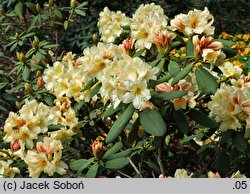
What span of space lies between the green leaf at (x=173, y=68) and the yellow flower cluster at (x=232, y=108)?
169mm

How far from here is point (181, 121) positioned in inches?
78.1

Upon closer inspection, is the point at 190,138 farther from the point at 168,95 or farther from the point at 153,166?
the point at 168,95

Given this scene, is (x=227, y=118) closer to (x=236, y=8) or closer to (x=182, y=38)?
(x=182, y=38)

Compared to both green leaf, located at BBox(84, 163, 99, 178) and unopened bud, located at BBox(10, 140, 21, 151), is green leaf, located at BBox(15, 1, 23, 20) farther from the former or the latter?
green leaf, located at BBox(84, 163, 99, 178)

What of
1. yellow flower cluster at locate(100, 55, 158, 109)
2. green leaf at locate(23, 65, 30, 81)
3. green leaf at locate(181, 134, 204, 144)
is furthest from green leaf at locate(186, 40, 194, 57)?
green leaf at locate(23, 65, 30, 81)

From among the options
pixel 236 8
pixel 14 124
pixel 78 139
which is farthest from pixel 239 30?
pixel 14 124

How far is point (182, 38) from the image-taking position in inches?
84.9

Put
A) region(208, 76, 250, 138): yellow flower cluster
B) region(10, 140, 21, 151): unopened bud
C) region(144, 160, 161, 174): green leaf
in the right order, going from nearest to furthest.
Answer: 1. region(208, 76, 250, 138): yellow flower cluster
2. region(10, 140, 21, 151): unopened bud
3. region(144, 160, 161, 174): green leaf

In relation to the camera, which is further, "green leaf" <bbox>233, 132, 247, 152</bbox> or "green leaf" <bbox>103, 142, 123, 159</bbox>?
"green leaf" <bbox>103, 142, 123, 159</bbox>

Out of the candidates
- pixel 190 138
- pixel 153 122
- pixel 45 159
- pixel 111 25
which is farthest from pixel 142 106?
pixel 111 25

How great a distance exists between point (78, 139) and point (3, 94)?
2.79 ft

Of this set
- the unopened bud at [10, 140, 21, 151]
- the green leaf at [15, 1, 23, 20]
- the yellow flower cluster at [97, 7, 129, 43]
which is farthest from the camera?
the green leaf at [15, 1, 23, 20]

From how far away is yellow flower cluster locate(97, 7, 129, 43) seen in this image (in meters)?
2.79

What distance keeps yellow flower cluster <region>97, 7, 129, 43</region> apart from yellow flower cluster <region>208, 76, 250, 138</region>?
2.95ft
